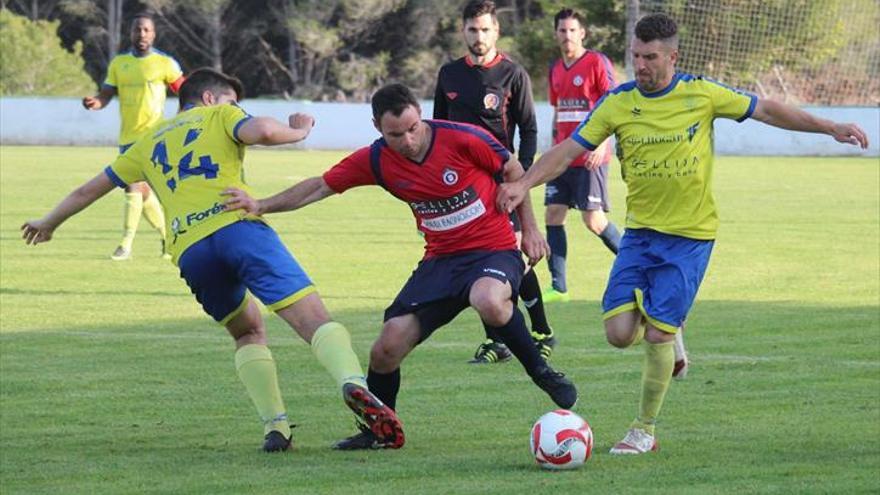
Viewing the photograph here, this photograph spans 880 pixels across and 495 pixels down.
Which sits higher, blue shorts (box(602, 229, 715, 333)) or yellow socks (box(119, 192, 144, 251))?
blue shorts (box(602, 229, 715, 333))

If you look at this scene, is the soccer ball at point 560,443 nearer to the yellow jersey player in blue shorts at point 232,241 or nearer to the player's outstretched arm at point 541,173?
the yellow jersey player in blue shorts at point 232,241

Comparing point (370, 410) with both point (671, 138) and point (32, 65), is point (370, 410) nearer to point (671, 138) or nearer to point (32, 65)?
point (671, 138)

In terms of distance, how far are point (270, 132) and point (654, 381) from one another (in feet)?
6.83

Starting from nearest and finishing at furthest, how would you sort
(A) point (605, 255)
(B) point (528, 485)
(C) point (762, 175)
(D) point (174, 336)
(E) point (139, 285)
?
(B) point (528, 485), (D) point (174, 336), (E) point (139, 285), (A) point (605, 255), (C) point (762, 175)

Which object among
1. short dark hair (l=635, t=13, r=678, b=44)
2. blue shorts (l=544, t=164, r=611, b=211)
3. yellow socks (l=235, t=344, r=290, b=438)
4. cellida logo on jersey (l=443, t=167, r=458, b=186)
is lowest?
blue shorts (l=544, t=164, r=611, b=211)

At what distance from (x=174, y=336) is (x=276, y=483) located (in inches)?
194

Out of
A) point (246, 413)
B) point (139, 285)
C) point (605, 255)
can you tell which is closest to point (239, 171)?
point (246, 413)

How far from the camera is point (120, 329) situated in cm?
1130

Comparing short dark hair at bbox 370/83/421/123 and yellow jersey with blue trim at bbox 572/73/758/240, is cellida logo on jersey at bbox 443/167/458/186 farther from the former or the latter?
yellow jersey with blue trim at bbox 572/73/758/240

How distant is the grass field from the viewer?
639cm

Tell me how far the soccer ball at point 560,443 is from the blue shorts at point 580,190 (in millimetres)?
5667

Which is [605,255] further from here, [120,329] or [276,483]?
[276,483]

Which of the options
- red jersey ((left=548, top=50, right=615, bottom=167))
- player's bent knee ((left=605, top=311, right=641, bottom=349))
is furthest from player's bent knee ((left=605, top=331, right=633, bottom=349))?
red jersey ((left=548, top=50, right=615, bottom=167))

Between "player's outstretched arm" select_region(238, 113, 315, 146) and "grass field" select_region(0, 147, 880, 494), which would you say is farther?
"player's outstretched arm" select_region(238, 113, 315, 146)
